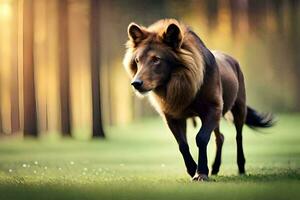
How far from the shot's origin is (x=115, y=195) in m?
4.34

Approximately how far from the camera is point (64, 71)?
4879 millimetres

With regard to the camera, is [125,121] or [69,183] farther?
[125,121]

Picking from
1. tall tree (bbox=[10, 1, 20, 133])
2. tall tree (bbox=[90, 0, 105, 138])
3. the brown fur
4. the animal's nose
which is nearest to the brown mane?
the brown fur

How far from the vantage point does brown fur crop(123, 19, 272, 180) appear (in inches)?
179

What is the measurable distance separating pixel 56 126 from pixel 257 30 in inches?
39.2

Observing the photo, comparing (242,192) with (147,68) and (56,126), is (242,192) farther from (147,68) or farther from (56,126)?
(56,126)

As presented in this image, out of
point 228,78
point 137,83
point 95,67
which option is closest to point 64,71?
point 95,67

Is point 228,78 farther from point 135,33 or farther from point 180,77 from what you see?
point 135,33

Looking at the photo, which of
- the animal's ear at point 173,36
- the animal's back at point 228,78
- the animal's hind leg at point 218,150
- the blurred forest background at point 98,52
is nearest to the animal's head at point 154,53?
the animal's ear at point 173,36

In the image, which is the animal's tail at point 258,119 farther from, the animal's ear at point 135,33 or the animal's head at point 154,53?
the animal's ear at point 135,33

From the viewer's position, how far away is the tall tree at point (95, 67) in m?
4.79

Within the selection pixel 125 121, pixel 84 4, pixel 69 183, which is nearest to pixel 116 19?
pixel 84 4

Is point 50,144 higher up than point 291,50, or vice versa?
point 291,50

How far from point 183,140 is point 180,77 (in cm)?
32
